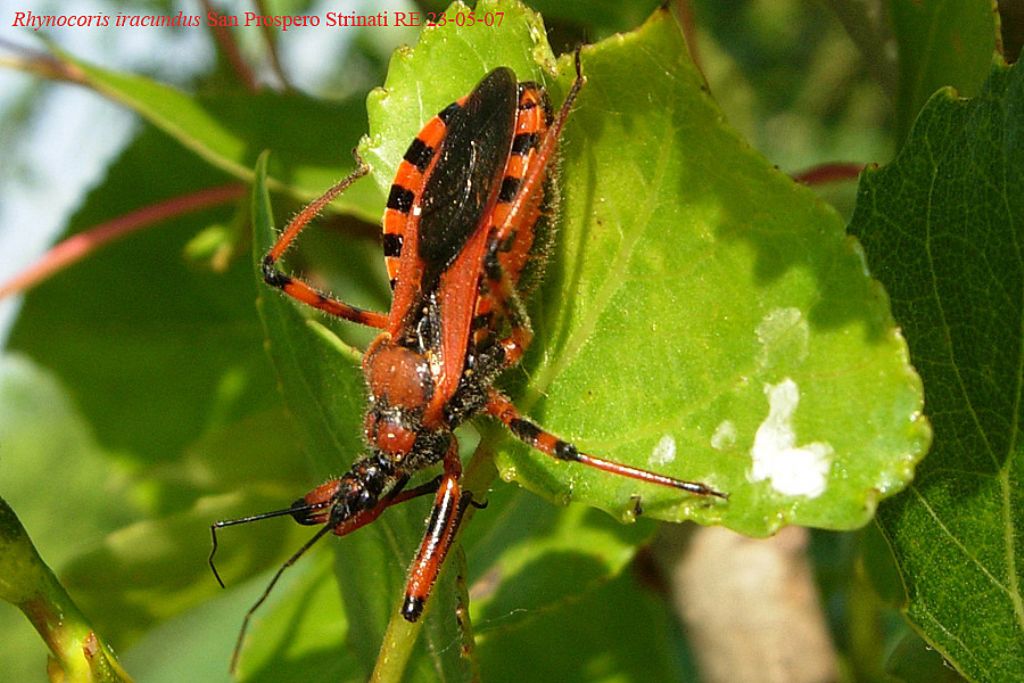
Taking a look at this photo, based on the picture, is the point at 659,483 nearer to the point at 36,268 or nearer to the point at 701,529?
the point at 701,529

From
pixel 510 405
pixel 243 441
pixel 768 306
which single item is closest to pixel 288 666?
pixel 243 441

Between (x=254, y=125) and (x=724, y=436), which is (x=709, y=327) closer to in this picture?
(x=724, y=436)

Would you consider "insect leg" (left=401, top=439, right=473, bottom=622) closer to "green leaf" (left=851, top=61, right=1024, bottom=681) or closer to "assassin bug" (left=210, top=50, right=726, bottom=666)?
"assassin bug" (left=210, top=50, right=726, bottom=666)

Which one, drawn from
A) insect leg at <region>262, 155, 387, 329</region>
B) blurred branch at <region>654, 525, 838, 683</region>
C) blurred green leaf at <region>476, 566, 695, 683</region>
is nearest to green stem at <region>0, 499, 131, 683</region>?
insect leg at <region>262, 155, 387, 329</region>

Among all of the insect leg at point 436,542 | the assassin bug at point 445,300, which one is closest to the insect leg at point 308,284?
the assassin bug at point 445,300

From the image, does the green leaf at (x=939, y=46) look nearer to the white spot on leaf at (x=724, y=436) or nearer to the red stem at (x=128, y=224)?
the white spot on leaf at (x=724, y=436)

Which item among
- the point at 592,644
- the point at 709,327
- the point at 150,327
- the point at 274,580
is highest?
the point at 709,327

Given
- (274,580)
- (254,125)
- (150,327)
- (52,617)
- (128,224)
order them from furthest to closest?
(150,327), (128,224), (254,125), (274,580), (52,617)

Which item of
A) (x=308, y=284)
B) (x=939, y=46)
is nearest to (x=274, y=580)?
(x=308, y=284)
